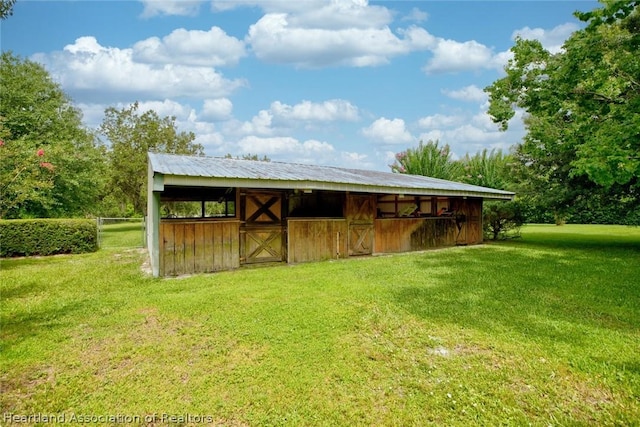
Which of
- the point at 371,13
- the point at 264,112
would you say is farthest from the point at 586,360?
the point at 264,112

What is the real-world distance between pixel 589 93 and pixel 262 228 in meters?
8.25

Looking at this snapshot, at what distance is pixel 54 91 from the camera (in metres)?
17.5

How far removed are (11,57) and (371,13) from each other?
1816cm

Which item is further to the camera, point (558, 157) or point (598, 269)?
point (558, 157)

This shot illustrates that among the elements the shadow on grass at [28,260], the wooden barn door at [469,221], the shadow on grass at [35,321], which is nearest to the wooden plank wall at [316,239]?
the shadow on grass at [35,321]

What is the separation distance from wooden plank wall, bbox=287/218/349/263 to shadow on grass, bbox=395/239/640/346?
2.18 meters

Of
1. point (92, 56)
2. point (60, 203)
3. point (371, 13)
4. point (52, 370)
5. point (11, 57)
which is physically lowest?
point (52, 370)

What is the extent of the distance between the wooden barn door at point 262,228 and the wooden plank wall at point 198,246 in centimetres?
44

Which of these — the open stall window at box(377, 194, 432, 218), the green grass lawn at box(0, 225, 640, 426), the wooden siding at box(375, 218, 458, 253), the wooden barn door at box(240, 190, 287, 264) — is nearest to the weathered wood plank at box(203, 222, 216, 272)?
the wooden barn door at box(240, 190, 287, 264)

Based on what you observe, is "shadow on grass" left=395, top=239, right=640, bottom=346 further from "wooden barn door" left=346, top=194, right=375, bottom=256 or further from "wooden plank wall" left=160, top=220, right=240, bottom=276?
"wooden plank wall" left=160, top=220, right=240, bottom=276

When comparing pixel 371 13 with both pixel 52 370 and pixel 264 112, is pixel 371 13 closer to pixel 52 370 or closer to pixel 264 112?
pixel 52 370

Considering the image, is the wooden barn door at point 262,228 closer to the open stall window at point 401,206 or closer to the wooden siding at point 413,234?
the wooden siding at point 413,234

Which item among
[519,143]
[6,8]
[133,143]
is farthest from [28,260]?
[519,143]

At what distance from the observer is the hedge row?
991 cm
